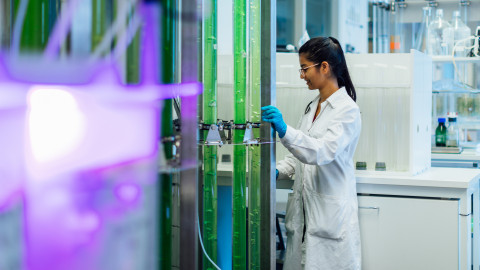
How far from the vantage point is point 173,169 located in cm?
118

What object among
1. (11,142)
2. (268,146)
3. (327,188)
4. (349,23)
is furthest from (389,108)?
(349,23)

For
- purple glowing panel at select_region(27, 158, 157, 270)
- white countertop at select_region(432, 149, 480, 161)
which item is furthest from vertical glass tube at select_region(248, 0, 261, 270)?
white countertop at select_region(432, 149, 480, 161)

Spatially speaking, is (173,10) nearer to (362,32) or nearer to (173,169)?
(173,169)

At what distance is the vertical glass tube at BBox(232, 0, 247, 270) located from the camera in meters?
1.71

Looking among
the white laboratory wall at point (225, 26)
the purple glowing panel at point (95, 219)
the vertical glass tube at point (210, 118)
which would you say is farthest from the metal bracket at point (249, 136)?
the purple glowing panel at point (95, 219)

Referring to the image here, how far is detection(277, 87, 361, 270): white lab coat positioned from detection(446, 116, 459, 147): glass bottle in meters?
2.13

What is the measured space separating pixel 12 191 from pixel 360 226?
189cm

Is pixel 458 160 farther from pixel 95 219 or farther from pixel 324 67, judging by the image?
pixel 95 219

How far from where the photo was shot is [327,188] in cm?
219

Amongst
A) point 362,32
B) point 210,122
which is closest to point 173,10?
point 210,122

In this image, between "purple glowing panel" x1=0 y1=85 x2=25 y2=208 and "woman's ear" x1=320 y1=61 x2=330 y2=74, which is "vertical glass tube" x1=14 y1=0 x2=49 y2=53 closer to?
"purple glowing panel" x1=0 y1=85 x2=25 y2=208

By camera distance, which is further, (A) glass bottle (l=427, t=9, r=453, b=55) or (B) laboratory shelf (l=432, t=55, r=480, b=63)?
(A) glass bottle (l=427, t=9, r=453, b=55)

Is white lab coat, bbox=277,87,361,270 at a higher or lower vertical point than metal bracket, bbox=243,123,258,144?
lower

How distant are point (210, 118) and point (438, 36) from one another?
2.98 meters
